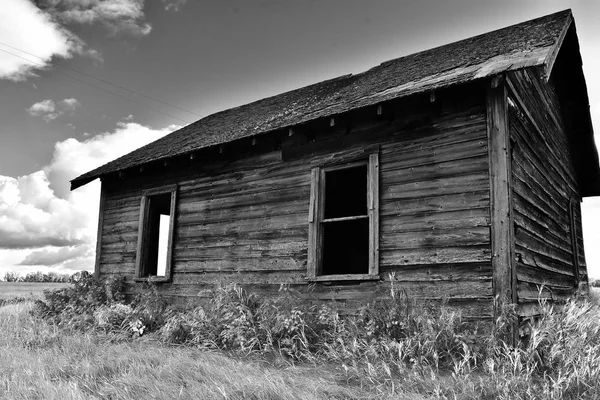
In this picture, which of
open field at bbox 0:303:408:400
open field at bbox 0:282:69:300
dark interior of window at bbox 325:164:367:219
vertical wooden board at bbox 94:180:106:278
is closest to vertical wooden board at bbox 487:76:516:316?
open field at bbox 0:303:408:400

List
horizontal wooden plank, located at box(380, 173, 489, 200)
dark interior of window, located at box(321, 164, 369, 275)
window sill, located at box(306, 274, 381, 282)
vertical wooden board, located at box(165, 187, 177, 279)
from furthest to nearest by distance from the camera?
dark interior of window, located at box(321, 164, 369, 275) < vertical wooden board, located at box(165, 187, 177, 279) < window sill, located at box(306, 274, 381, 282) < horizontal wooden plank, located at box(380, 173, 489, 200)

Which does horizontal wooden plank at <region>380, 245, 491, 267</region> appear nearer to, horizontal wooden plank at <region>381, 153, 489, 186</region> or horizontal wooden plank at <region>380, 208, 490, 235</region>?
horizontal wooden plank at <region>380, 208, 490, 235</region>

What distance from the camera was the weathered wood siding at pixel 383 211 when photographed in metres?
6.84

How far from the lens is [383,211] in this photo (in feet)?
25.0

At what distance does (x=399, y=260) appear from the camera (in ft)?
24.0

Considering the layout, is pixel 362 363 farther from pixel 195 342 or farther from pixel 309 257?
pixel 195 342

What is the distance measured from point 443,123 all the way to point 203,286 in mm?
5246

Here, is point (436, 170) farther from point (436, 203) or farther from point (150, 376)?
point (150, 376)

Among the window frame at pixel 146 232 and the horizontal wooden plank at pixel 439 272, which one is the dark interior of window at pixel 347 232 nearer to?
the window frame at pixel 146 232

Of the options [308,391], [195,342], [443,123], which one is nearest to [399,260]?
[443,123]

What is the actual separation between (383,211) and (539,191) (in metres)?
2.78

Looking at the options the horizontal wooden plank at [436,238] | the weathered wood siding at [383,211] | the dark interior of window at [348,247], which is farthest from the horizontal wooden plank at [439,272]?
the dark interior of window at [348,247]

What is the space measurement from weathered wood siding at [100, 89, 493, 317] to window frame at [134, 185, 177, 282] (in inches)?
5.1

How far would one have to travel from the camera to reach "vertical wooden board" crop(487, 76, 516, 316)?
640 centimetres
